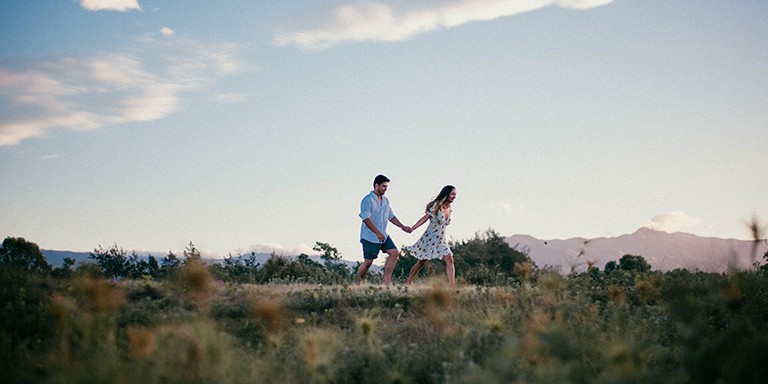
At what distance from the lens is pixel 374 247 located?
12680mm

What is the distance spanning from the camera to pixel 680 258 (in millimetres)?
9102

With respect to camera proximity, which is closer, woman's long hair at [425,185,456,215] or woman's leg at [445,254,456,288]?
woman's leg at [445,254,456,288]

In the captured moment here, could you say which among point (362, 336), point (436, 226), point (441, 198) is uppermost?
point (441, 198)

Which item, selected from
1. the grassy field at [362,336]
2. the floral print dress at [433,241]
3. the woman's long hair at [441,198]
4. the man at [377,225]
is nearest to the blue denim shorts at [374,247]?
the man at [377,225]

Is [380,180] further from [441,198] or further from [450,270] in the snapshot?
[450,270]

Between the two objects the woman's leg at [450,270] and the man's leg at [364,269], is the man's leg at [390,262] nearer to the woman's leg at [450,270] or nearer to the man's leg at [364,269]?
the man's leg at [364,269]

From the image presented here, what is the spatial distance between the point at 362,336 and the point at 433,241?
5396 millimetres

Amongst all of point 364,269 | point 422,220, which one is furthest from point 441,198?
point 364,269

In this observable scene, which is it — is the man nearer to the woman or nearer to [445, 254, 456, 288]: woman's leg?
the woman

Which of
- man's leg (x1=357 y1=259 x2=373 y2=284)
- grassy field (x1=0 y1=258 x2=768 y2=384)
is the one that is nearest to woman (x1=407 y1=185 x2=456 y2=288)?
man's leg (x1=357 y1=259 x2=373 y2=284)

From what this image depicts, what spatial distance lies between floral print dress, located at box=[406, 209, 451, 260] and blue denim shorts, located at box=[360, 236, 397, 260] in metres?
0.49

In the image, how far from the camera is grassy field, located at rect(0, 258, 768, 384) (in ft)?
16.0

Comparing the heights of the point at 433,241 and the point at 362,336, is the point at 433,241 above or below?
above

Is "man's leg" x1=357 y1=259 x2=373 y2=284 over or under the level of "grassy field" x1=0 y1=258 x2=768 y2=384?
over
